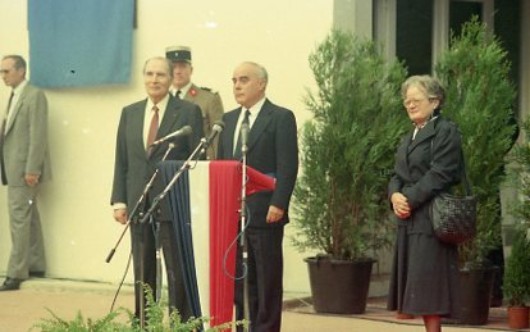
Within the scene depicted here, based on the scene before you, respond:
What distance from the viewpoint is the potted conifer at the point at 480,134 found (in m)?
11.0

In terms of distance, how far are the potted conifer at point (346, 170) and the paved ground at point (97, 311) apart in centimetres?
30

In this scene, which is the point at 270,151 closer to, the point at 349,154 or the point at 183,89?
the point at 349,154

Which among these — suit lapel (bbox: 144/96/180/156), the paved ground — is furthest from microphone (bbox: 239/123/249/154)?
the paved ground

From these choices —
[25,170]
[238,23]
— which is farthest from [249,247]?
[25,170]

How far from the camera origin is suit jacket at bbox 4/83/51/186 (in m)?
13.8

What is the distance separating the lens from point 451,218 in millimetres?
8750

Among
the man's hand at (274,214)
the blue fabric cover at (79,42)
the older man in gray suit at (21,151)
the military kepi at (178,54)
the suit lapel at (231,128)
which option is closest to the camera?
the man's hand at (274,214)

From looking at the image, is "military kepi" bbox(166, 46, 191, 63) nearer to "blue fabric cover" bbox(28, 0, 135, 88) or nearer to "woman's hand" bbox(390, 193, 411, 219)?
"blue fabric cover" bbox(28, 0, 135, 88)

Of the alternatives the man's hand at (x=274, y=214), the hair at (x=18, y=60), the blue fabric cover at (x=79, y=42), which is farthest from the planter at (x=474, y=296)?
the hair at (x=18, y=60)

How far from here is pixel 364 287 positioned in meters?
11.6

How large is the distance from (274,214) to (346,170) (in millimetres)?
2440

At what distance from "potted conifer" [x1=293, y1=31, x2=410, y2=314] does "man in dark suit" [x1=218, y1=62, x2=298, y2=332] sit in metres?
2.09

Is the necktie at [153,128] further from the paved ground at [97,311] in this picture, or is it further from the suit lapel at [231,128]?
the paved ground at [97,311]

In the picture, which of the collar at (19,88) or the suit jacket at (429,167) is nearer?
the suit jacket at (429,167)
